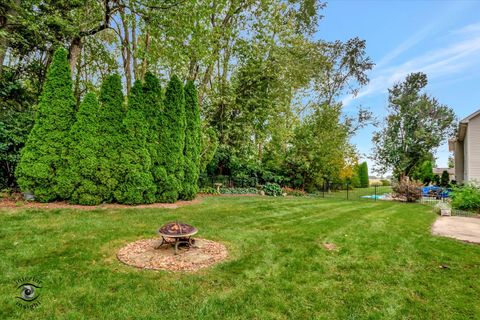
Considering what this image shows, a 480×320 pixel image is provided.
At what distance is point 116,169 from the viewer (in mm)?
8312

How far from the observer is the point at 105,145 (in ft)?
27.2

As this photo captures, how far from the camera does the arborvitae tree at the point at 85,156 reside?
783 centimetres

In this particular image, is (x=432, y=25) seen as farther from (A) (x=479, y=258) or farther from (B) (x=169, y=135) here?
(B) (x=169, y=135)

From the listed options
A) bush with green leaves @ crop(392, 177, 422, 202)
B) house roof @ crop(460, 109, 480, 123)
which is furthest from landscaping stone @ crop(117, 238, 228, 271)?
house roof @ crop(460, 109, 480, 123)

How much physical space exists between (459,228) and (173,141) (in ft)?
29.2

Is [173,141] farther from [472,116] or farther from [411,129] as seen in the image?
[411,129]

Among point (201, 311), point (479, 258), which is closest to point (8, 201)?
point (201, 311)

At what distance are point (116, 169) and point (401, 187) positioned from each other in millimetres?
13831

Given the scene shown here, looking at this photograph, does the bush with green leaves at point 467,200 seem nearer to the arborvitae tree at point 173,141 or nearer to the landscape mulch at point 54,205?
the arborvitae tree at point 173,141

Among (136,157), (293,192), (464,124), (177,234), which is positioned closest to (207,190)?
(136,157)

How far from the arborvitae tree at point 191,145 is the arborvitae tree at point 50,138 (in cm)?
397
